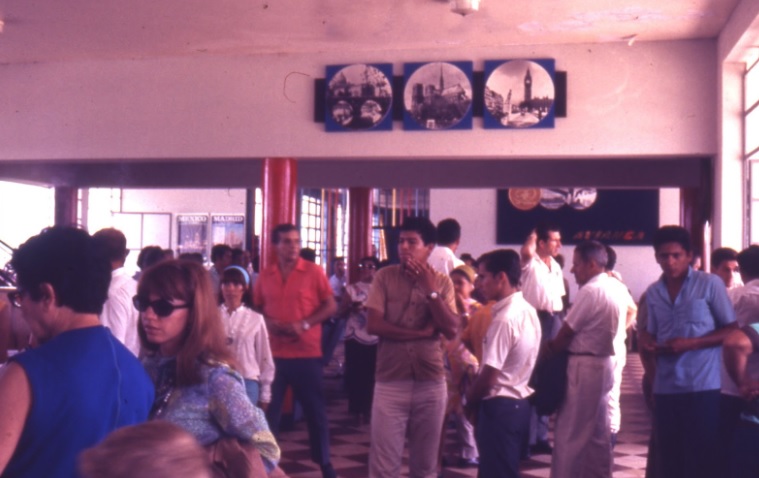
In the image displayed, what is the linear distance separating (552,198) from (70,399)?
19.5 metres

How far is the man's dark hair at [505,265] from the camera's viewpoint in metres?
4.75

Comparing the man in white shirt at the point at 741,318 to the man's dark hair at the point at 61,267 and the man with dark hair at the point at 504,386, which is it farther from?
the man's dark hair at the point at 61,267

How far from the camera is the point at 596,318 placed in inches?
221

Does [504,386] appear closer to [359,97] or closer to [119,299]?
[119,299]

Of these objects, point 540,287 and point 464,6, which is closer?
point 464,6

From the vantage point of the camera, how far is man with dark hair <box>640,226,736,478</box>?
5.00m

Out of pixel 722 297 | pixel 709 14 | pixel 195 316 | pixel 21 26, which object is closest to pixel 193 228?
pixel 21 26

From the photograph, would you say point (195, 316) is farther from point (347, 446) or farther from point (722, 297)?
point (347, 446)

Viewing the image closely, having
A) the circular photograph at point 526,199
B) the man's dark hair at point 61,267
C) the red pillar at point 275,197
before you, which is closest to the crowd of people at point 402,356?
the man's dark hair at point 61,267

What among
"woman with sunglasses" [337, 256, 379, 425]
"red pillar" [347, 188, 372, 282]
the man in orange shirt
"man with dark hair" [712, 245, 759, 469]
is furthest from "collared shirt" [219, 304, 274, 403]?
"red pillar" [347, 188, 372, 282]

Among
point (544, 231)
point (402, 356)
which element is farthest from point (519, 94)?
point (402, 356)

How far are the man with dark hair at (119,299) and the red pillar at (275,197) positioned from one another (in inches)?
133

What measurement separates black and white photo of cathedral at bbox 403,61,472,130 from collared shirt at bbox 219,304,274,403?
3.18 m

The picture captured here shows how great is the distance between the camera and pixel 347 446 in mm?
7758
